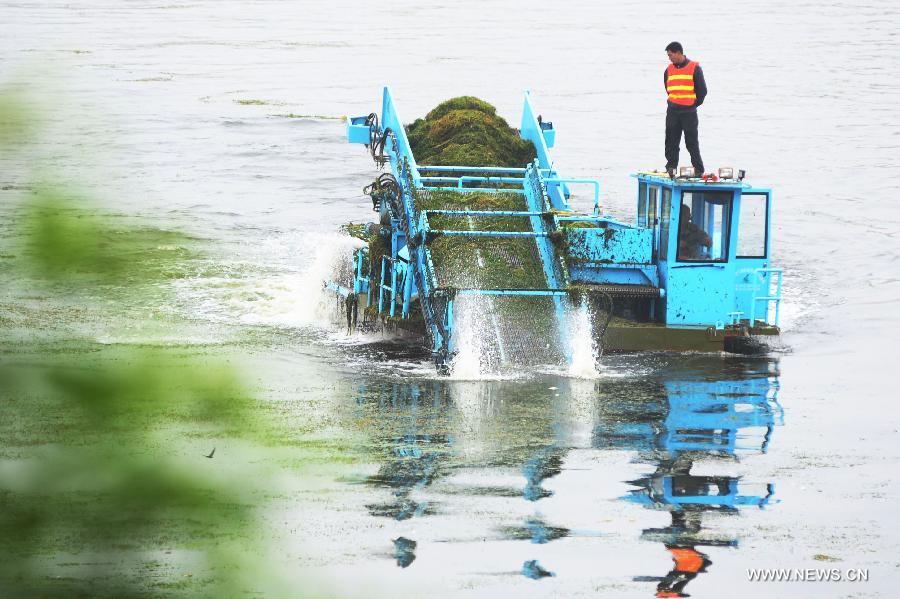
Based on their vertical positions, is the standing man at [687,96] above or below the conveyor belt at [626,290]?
above

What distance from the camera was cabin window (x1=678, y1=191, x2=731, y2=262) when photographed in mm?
16234

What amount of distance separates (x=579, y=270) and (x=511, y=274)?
0.87 m

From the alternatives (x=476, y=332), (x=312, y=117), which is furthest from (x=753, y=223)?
(x=312, y=117)

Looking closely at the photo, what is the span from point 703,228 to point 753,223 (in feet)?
2.10

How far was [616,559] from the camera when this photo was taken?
946 cm

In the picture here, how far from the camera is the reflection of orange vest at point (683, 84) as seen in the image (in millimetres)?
16156

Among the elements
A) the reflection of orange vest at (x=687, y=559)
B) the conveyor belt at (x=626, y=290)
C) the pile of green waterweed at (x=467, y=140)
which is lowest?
the reflection of orange vest at (x=687, y=559)

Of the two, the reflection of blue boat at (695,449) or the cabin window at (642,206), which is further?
the cabin window at (642,206)

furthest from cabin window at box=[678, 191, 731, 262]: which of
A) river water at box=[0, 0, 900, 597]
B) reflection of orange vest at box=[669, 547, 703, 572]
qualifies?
reflection of orange vest at box=[669, 547, 703, 572]

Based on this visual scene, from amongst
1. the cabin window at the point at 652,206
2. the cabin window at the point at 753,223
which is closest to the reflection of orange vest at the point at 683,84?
the cabin window at the point at 652,206

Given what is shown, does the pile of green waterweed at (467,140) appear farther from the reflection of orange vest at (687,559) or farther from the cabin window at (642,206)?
the reflection of orange vest at (687,559)

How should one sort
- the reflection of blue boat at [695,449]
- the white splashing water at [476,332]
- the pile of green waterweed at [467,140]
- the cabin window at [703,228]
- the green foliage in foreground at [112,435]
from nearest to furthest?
the green foliage in foreground at [112,435]
the reflection of blue boat at [695,449]
the white splashing water at [476,332]
the cabin window at [703,228]
the pile of green waterweed at [467,140]

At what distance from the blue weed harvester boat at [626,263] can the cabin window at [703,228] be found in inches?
0.5

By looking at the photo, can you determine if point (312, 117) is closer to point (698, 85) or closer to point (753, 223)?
point (698, 85)
